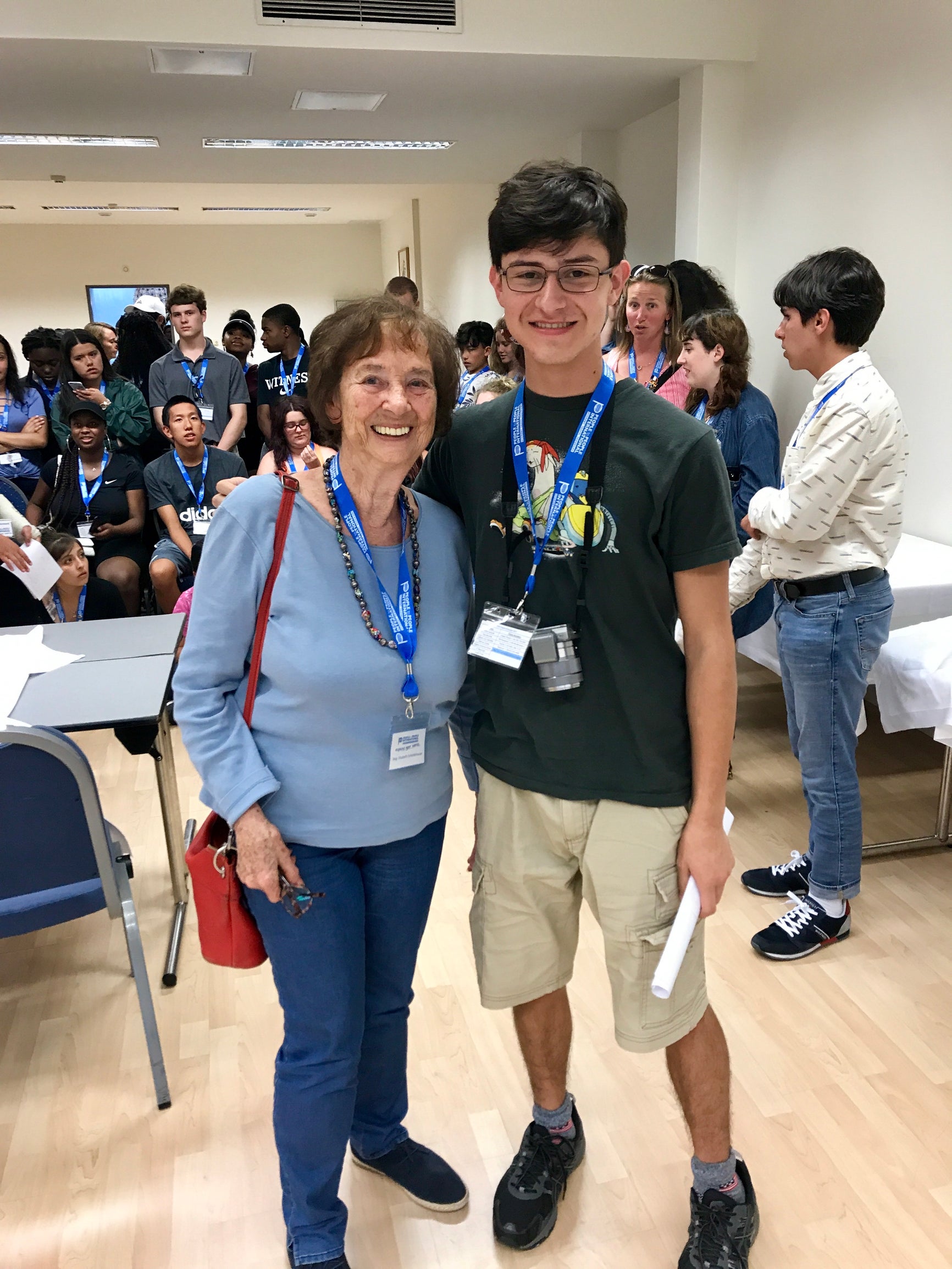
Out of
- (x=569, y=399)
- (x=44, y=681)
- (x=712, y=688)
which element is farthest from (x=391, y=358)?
(x=44, y=681)

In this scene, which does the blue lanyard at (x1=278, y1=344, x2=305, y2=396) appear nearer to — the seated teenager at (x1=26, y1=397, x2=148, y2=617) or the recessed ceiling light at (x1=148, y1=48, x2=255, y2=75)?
the seated teenager at (x1=26, y1=397, x2=148, y2=617)

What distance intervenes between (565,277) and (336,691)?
62cm

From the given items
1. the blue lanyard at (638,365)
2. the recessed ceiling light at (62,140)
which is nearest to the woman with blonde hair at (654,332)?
the blue lanyard at (638,365)

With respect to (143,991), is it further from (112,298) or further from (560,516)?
(112,298)

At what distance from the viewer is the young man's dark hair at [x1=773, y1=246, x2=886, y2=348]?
216 cm

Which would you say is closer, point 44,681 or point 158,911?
point 44,681

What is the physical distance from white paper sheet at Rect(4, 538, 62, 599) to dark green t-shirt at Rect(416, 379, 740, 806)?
2314 millimetres

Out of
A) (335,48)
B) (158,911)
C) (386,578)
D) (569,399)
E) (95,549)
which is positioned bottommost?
(158,911)

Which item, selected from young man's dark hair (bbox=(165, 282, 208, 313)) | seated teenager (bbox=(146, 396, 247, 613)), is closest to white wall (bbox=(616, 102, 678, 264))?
young man's dark hair (bbox=(165, 282, 208, 313))

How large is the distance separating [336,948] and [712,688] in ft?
2.14

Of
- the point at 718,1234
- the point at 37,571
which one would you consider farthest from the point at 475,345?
the point at 718,1234

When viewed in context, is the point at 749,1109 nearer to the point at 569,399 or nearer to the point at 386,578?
the point at 386,578

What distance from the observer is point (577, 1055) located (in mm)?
2037

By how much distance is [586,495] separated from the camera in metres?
1.25
